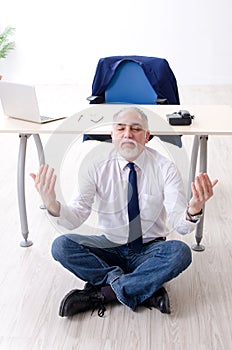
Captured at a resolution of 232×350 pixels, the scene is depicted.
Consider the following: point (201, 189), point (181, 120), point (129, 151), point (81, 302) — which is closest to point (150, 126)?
point (181, 120)

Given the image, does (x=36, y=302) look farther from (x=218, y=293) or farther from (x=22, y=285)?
(x=218, y=293)

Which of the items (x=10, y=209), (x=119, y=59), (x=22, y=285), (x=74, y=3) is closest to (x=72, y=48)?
(x=74, y=3)

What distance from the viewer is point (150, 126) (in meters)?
2.33

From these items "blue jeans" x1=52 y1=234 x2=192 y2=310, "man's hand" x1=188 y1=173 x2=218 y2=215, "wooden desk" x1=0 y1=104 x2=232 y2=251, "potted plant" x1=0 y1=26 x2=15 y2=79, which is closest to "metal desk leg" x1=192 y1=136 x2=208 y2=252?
"wooden desk" x1=0 y1=104 x2=232 y2=251

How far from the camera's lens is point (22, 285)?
2.27 metres

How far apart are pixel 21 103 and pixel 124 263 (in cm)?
88

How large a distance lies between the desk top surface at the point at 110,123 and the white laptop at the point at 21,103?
31 mm

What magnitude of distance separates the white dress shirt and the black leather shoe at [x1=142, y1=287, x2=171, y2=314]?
24 centimetres

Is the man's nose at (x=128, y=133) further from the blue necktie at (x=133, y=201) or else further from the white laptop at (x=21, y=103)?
the white laptop at (x=21, y=103)

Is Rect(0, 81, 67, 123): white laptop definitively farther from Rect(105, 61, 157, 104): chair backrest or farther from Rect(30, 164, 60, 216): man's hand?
Rect(105, 61, 157, 104): chair backrest

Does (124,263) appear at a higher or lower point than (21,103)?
lower

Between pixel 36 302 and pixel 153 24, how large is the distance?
5442mm

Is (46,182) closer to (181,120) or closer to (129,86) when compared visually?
(181,120)

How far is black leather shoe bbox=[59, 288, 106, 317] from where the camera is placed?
6.65 feet
